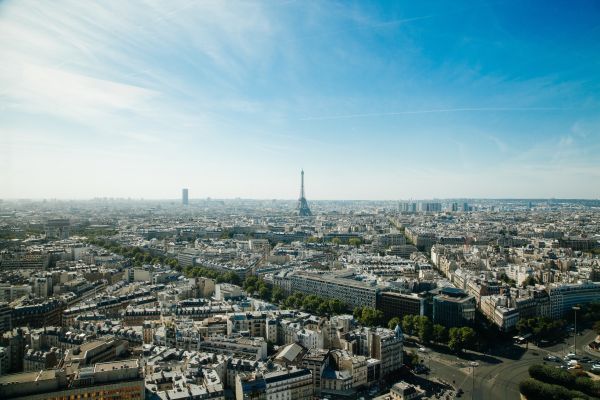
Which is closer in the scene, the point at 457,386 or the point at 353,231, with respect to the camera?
the point at 457,386

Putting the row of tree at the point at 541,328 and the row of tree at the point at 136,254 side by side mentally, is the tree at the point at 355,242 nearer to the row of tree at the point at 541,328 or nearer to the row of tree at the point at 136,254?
the row of tree at the point at 136,254

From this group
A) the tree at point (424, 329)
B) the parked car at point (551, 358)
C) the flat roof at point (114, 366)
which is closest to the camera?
the flat roof at point (114, 366)

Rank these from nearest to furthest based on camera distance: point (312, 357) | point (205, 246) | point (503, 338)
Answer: point (312, 357)
point (503, 338)
point (205, 246)

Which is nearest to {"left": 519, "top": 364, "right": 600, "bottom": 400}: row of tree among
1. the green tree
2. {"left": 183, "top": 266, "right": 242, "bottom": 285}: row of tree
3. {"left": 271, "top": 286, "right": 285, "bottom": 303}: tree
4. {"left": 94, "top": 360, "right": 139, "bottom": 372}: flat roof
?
the green tree

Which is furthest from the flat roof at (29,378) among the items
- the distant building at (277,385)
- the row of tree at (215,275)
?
the row of tree at (215,275)

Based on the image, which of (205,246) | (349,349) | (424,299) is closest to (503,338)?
(424,299)

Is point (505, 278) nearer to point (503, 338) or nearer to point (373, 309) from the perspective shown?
point (503, 338)
